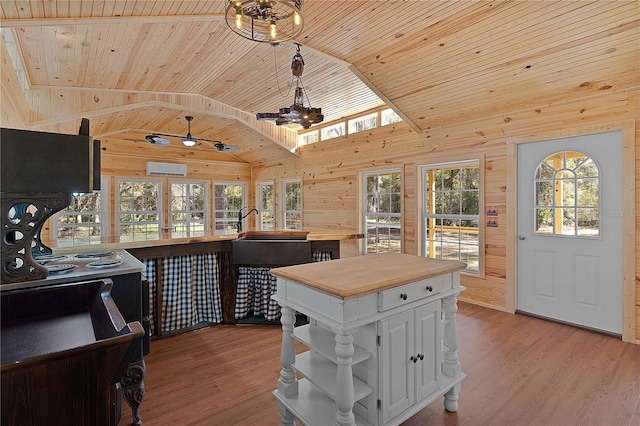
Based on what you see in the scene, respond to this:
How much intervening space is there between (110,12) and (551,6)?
11.2 ft

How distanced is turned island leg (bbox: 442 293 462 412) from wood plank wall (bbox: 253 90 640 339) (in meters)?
2.31

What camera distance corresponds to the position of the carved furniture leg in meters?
1.75

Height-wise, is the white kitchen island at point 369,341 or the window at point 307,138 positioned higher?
the window at point 307,138

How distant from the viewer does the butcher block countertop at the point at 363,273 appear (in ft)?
5.03

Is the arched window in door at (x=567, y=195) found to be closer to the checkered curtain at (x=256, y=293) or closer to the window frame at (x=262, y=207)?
the checkered curtain at (x=256, y=293)

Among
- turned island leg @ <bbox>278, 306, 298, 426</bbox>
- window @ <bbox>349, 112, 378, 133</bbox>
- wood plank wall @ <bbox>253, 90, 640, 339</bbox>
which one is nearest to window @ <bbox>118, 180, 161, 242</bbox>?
wood plank wall @ <bbox>253, 90, 640, 339</bbox>

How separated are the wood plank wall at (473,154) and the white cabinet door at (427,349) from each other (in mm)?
2517

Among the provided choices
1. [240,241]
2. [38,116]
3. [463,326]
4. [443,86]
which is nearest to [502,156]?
[443,86]

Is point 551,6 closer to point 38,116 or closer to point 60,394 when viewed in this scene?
point 60,394

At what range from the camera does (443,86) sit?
3816mm

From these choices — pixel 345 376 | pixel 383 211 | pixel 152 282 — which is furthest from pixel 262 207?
pixel 345 376

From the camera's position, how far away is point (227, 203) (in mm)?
8492

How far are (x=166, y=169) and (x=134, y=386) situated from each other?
6.41 meters

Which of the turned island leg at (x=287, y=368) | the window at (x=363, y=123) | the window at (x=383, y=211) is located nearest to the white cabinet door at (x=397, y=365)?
the turned island leg at (x=287, y=368)
